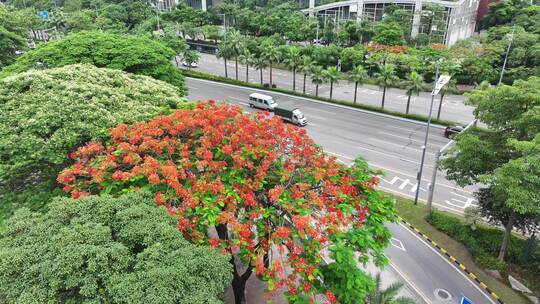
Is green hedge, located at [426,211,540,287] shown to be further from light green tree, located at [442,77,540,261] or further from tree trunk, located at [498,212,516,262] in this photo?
light green tree, located at [442,77,540,261]

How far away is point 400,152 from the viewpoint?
116 ft

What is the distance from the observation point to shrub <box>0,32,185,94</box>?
30.4 meters

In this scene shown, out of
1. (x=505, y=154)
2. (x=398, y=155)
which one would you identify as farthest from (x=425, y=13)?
(x=505, y=154)

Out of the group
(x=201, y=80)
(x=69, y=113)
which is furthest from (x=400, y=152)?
(x=201, y=80)

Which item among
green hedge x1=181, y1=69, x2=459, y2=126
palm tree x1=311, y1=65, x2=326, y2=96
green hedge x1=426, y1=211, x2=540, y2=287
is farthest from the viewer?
palm tree x1=311, y1=65, x2=326, y2=96

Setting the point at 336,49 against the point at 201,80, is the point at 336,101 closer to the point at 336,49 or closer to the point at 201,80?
the point at 336,49

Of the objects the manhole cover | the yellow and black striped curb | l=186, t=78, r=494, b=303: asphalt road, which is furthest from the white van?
the manhole cover

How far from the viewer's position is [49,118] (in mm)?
17672

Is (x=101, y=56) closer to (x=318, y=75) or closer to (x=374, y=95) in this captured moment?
(x=318, y=75)

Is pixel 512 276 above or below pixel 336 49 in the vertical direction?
below

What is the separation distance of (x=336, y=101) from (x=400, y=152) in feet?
49.1

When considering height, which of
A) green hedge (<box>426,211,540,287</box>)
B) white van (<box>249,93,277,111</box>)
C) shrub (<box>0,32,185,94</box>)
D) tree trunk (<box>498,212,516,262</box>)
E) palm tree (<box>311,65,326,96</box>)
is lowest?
green hedge (<box>426,211,540,287</box>)

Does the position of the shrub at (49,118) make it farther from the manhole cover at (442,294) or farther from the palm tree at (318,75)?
the palm tree at (318,75)

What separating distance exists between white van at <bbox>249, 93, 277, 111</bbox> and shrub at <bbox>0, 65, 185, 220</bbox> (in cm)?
2311
